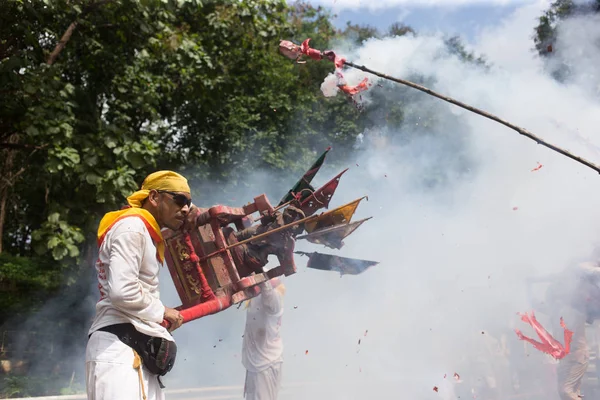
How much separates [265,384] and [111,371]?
351 cm

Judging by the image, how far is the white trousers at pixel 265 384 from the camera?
641cm

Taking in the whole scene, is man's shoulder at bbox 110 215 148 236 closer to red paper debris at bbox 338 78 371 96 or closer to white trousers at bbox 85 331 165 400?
white trousers at bbox 85 331 165 400

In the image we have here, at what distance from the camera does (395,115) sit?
43.6 feet

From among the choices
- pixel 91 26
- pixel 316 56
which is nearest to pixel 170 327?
pixel 316 56

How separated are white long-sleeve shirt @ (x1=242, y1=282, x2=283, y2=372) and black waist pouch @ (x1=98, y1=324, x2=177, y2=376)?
10.3 feet

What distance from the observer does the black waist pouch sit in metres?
3.19

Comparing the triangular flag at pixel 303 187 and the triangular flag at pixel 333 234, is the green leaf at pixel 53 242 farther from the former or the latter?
the triangular flag at pixel 333 234

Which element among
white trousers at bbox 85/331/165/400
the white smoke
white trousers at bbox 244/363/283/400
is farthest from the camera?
the white smoke

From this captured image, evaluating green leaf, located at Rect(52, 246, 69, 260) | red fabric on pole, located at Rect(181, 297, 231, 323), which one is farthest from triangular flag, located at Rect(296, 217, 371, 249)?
green leaf, located at Rect(52, 246, 69, 260)

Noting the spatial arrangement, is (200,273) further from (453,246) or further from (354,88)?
(453,246)

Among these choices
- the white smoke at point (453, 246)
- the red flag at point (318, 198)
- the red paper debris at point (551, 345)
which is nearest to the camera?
the red flag at point (318, 198)

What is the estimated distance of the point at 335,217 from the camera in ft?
16.1

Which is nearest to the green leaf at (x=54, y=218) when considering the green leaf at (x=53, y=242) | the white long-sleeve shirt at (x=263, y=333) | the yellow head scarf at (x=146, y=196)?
the green leaf at (x=53, y=242)

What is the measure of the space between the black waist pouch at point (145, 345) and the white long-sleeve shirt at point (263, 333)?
10.3ft
